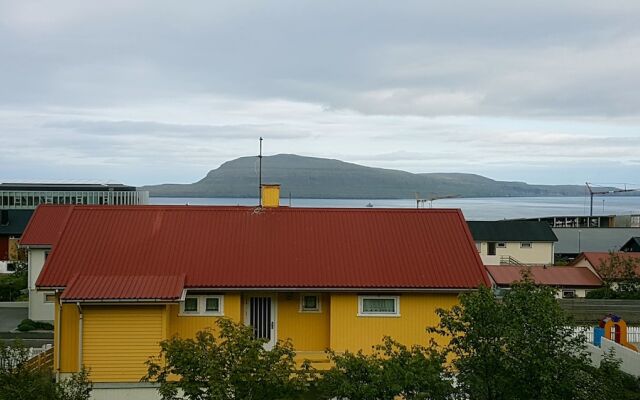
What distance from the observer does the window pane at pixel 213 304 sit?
1938 centimetres

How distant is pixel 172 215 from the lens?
71.8ft

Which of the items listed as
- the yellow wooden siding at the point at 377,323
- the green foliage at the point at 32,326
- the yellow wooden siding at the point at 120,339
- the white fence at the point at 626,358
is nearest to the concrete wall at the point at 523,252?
the white fence at the point at 626,358

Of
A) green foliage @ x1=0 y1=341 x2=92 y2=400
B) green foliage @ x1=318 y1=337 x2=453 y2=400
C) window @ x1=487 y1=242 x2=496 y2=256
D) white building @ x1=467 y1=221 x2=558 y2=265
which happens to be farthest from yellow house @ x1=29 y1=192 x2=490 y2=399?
window @ x1=487 y1=242 x2=496 y2=256

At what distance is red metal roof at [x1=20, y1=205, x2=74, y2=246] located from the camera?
32.5 meters

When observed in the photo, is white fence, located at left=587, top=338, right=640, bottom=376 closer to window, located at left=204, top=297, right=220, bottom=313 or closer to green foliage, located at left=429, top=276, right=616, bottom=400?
green foliage, located at left=429, top=276, right=616, bottom=400

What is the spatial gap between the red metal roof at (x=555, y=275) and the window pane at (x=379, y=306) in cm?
2571

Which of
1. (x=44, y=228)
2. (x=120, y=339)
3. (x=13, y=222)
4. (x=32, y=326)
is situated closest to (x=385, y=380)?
(x=120, y=339)

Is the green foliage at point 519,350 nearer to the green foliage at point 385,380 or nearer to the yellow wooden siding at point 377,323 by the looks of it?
the green foliage at point 385,380

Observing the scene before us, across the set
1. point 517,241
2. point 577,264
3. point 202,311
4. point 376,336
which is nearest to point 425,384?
point 376,336

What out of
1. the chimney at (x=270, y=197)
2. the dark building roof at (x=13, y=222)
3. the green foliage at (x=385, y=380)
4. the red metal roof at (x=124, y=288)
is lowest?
the green foliage at (x=385, y=380)

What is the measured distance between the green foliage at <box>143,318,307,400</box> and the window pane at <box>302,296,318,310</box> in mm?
8345

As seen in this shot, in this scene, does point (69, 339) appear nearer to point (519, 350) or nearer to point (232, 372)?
point (232, 372)

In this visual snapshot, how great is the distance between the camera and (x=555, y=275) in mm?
46375

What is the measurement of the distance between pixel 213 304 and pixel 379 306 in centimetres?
477
